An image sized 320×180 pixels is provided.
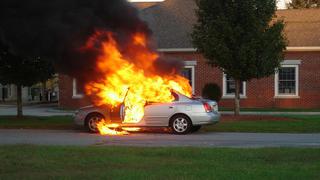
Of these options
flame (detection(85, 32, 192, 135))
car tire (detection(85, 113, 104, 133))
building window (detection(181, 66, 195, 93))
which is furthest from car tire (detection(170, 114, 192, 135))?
building window (detection(181, 66, 195, 93))

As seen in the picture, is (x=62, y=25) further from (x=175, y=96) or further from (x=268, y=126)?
(x=268, y=126)

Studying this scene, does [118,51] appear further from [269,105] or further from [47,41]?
[269,105]

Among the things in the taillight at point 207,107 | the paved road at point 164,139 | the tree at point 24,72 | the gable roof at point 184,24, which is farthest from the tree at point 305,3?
the paved road at point 164,139

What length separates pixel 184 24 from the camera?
1591 inches

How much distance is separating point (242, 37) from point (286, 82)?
12.9 meters

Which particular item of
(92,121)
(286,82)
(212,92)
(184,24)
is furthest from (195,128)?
(184,24)

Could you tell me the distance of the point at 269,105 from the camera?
125 ft

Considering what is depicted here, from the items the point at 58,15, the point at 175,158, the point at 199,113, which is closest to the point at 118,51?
the point at 175,158

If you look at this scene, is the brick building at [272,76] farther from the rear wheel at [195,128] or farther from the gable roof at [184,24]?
the rear wheel at [195,128]

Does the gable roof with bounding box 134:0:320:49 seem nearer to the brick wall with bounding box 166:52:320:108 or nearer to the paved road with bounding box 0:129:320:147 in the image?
the brick wall with bounding box 166:52:320:108

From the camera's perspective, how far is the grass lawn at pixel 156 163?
962cm

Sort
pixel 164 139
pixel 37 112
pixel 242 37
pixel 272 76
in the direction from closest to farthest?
1. pixel 164 139
2. pixel 242 37
3. pixel 37 112
4. pixel 272 76

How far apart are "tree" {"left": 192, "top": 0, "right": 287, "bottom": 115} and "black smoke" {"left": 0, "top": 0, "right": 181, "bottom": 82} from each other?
12.7 metres

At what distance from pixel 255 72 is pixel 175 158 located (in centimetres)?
1461
